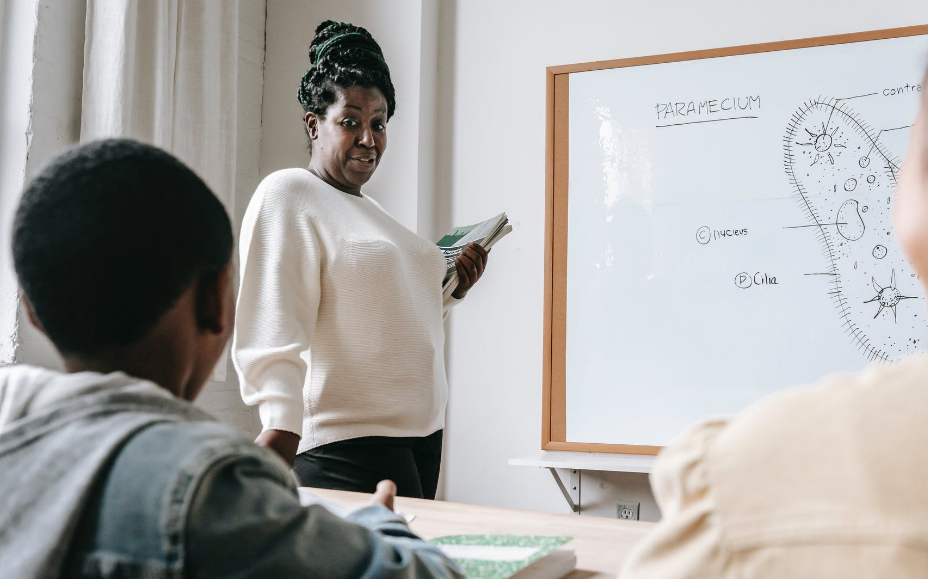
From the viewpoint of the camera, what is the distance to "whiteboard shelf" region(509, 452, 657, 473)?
7.57ft

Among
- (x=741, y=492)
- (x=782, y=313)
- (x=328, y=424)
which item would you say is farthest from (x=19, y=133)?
(x=741, y=492)

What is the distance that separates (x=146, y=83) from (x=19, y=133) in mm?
351

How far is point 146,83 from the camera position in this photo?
7.51 feet

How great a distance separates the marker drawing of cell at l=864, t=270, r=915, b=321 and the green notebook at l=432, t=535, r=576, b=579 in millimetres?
1636

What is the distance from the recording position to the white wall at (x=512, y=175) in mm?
2555

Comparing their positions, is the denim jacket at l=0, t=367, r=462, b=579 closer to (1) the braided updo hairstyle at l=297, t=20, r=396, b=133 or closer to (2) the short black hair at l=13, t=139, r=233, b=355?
(2) the short black hair at l=13, t=139, r=233, b=355

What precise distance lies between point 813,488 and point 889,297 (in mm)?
2109

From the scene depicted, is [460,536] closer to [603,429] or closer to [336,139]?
[336,139]

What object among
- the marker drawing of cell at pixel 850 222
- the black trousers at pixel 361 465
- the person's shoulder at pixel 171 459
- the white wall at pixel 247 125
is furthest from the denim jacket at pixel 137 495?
the white wall at pixel 247 125

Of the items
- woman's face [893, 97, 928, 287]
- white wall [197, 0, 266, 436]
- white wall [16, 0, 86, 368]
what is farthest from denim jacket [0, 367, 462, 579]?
white wall [197, 0, 266, 436]

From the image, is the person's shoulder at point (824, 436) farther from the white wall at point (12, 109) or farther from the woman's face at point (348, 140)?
the white wall at point (12, 109)

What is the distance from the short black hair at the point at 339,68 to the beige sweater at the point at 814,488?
1.45 m

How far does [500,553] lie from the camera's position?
34.8 inches

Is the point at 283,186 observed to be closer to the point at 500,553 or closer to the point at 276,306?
the point at 276,306
